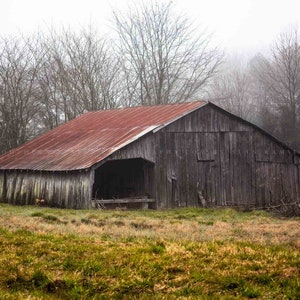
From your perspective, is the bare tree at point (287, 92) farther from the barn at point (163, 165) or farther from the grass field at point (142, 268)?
the grass field at point (142, 268)

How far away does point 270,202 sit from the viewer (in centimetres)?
2752

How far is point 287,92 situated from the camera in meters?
50.8

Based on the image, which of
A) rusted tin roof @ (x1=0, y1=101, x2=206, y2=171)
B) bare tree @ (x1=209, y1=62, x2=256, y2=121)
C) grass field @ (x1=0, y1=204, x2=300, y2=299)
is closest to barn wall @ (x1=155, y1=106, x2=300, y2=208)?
rusted tin roof @ (x1=0, y1=101, x2=206, y2=171)

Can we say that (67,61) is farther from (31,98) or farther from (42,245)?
(42,245)

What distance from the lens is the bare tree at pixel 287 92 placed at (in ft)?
156

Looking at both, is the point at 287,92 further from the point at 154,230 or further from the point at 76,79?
the point at 154,230

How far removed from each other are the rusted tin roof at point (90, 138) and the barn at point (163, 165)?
0.09m

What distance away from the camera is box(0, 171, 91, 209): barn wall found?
22.7m

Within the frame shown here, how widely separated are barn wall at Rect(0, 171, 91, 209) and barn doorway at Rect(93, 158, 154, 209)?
1.49m

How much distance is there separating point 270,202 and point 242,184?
1968mm

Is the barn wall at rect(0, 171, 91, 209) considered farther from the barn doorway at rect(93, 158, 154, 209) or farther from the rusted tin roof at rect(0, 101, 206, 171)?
the barn doorway at rect(93, 158, 154, 209)

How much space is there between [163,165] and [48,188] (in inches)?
219

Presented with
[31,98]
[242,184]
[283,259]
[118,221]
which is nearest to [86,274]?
[283,259]

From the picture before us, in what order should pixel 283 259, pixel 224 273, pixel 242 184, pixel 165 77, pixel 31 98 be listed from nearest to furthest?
pixel 224 273 → pixel 283 259 → pixel 242 184 → pixel 31 98 → pixel 165 77
